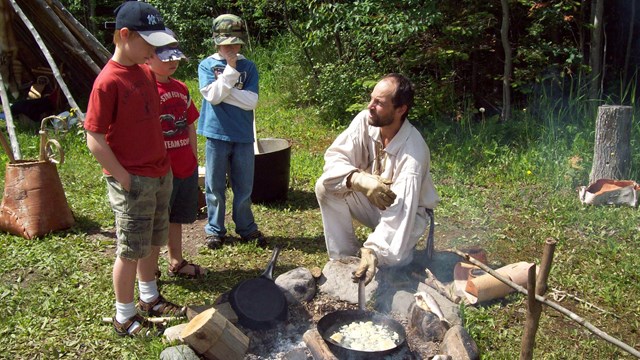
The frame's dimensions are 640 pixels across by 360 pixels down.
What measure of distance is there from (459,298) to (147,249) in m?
2.10

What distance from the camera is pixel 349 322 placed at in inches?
142

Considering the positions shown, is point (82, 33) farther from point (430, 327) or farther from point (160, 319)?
point (430, 327)

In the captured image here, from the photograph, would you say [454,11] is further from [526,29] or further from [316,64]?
[316,64]

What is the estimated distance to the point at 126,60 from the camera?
3230mm

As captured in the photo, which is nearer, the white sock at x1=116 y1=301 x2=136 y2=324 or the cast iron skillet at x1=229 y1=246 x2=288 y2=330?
the white sock at x1=116 y1=301 x2=136 y2=324

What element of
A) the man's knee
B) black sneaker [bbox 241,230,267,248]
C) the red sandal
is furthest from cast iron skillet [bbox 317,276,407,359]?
black sneaker [bbox 241,230,267,248]

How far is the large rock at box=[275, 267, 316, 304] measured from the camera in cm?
387

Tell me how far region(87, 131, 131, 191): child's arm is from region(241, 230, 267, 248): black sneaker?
180cm

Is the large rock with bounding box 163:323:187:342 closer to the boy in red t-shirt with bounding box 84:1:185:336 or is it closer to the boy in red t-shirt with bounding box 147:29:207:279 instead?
the boy in red t-shirt with bounding box 84:1:185:336

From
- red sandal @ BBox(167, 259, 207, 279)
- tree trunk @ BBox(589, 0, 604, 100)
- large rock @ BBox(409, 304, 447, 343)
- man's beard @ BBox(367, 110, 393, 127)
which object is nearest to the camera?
large rock @ BBox(409, 304, 447, 343)

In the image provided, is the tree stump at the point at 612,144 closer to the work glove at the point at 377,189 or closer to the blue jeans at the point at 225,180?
the work glove at the point at 377,189

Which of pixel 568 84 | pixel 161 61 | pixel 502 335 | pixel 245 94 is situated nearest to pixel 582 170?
pixel 568 84

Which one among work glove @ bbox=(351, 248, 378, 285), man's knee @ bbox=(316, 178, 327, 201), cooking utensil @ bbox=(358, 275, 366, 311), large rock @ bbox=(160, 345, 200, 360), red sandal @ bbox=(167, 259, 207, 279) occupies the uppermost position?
man's knee @ bbox=(316, 178, 327, 201)

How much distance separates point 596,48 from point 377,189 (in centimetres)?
512
